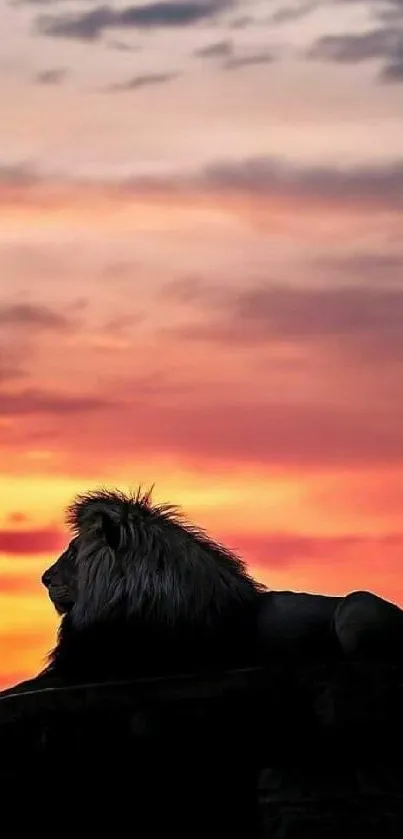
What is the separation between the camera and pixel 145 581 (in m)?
12.9

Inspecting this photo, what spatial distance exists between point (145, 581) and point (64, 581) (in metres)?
0.99

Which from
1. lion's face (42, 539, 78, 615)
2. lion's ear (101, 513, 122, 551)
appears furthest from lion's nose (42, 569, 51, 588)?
lion's ear (101, 513, 122, 551)

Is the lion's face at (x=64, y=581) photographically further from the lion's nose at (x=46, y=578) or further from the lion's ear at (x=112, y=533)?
the lion's ear at (x=112, y=533)

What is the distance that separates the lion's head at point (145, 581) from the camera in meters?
12.7

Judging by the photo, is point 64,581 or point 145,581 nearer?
point 145,581

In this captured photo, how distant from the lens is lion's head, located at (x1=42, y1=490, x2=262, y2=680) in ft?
41.6

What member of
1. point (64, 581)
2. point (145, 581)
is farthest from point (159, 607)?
point (64, 581)

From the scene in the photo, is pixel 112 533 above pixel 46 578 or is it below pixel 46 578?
above

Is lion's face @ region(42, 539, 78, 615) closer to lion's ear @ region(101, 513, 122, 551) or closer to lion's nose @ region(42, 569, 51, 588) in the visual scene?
lion's nose @ region(42, 569, 51, 588)

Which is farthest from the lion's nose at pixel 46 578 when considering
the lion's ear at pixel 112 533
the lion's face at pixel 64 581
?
the lion's ear at pixel 112 533

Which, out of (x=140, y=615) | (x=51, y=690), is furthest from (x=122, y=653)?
(x=51, y=690)

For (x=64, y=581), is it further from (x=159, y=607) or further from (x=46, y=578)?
(x=159, y=607)

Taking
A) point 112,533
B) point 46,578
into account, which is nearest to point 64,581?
point 46,578

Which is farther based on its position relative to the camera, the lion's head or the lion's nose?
the lion's nose
